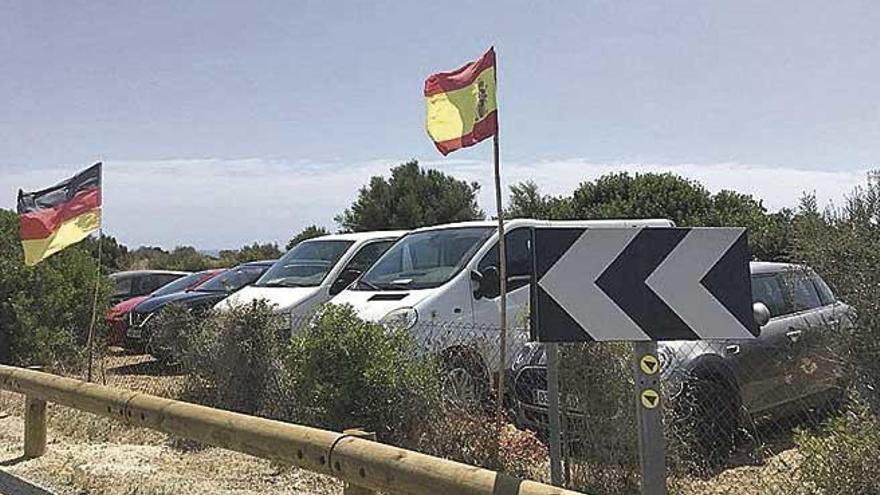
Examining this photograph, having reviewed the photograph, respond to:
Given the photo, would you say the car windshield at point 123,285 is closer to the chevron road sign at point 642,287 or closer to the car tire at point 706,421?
the car tire at point 706,421

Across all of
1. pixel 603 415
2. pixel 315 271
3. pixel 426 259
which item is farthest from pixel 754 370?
pixel 315 271

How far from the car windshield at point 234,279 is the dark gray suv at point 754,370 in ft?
26.5

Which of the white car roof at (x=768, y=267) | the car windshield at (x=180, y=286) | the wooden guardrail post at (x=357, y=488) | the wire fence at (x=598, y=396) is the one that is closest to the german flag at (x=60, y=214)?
the wire fence at (x=598, y=396)

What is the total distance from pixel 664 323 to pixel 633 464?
8.42ft

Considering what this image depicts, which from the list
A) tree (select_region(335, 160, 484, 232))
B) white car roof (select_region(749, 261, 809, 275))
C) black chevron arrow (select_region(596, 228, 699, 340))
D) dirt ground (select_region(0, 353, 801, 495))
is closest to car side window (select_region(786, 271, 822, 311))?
white car roof (select_region(749, 261, 809, 275))

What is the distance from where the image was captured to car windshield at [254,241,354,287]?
1146 cm

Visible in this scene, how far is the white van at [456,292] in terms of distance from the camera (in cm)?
713

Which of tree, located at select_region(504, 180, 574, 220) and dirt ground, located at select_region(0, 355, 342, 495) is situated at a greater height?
tree, located at select_region(504, 180, 574, 220)

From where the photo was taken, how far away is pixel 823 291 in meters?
6.36

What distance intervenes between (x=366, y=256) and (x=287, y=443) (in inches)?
288

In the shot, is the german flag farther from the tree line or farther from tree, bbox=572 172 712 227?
tree, bbox=572 172 712 227

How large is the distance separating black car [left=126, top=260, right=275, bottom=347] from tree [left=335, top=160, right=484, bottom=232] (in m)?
18.3

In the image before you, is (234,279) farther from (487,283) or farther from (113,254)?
(113,254)

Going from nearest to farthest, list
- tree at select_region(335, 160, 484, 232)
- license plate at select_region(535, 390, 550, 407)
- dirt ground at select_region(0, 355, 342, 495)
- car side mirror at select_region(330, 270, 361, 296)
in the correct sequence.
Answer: dirt ground at select_region(0, 355, 342, 495)
license plate at select_region(535, 390, 550, 407)
car side mirror at select_region(330, 270, 361, 296)
tree at select_region(335, 160, 484, 232)
